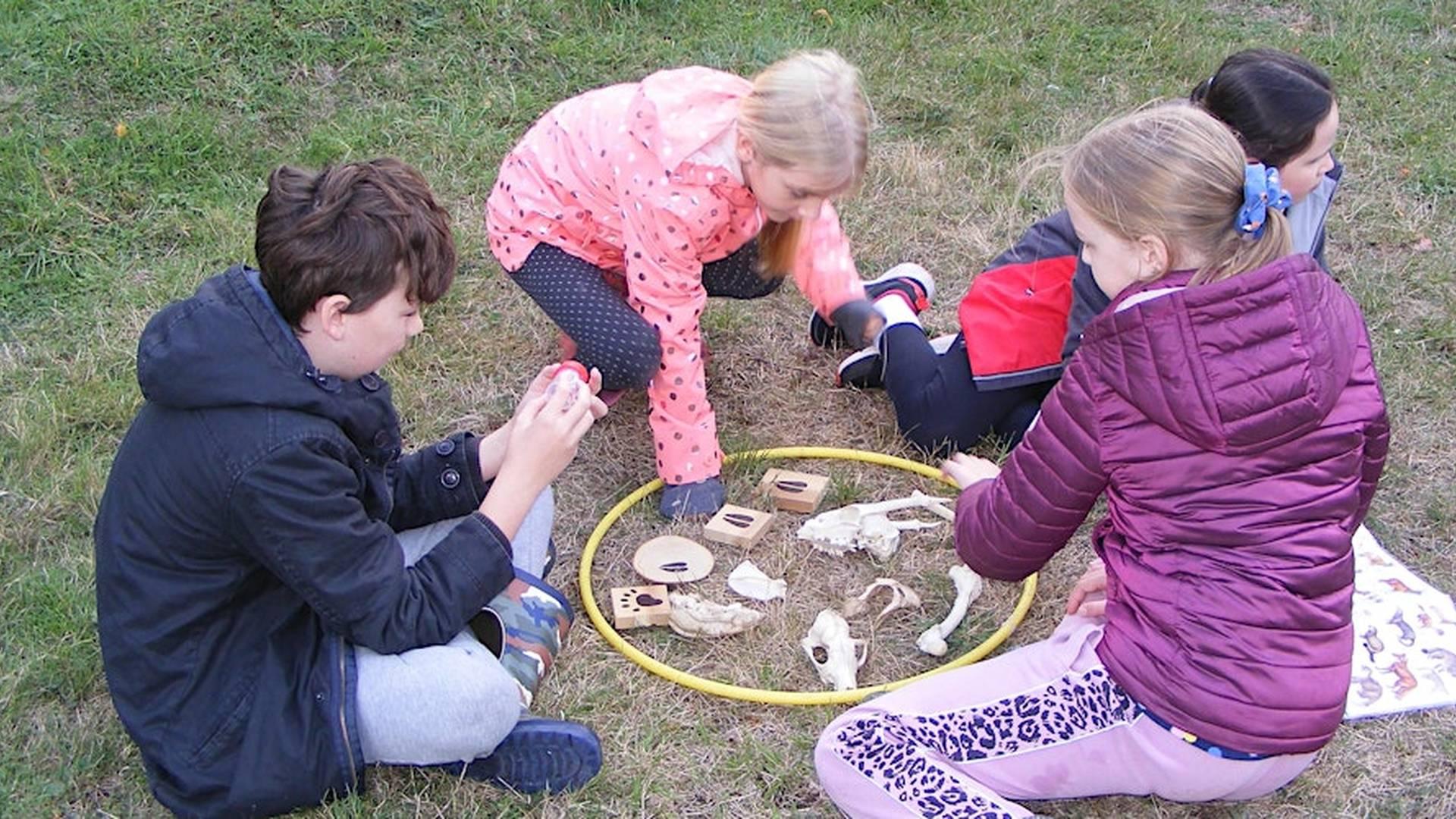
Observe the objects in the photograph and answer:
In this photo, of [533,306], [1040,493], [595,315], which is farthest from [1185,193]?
[533,306]

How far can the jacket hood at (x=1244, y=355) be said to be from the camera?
Answer: 2.27 metres

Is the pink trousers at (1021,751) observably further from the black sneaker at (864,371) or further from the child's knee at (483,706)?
the black sneaker at (864,371)

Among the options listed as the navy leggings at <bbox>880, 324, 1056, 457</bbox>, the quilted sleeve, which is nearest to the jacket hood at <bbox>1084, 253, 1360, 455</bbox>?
the quilted sleeve

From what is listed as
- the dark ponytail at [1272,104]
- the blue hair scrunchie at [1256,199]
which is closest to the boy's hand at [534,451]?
the blue hair scrunchie at [1256,199]

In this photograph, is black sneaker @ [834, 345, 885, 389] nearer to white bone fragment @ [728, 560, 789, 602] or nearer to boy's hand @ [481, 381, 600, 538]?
white bone fragment @ [728, 560, 789, 602]

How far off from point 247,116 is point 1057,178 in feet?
10.1

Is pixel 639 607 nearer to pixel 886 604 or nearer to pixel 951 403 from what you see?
pixel 886 604

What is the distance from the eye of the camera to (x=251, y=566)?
249 cm

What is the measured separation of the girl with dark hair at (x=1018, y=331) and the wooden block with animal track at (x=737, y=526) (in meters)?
0.60

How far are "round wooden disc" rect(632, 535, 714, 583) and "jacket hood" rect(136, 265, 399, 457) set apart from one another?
3.78 feet

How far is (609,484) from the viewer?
3.79 metres

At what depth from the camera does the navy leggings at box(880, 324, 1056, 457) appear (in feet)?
12.6

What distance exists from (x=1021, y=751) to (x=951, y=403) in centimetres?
143

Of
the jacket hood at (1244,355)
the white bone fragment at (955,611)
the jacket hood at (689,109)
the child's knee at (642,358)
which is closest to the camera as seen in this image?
the jacket hood at (1244,355)
